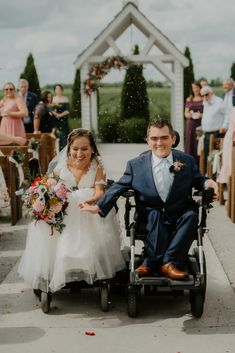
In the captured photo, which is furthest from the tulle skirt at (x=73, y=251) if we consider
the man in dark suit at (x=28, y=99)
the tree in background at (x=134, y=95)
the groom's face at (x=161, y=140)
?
the tree in background at (x=134, y=95)

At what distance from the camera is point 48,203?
209 inches

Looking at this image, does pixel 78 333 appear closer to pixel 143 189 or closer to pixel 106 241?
pixel 106 241

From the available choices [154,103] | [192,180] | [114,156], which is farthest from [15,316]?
[154,103]

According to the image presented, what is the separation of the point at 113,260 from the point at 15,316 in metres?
0.92

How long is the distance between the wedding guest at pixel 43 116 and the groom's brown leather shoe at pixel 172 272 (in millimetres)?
10125

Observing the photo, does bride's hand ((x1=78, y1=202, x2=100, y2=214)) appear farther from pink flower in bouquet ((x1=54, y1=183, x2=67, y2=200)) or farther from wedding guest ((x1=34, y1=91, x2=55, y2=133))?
wedding guest ((x1=34, y1=91, x2=55, y2=133))

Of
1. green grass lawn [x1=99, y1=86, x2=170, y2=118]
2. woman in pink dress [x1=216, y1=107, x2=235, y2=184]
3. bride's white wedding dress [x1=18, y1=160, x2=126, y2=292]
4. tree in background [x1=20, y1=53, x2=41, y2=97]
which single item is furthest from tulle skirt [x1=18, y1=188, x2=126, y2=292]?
tree in background [x1=20, y1=53, x2=41, y2=97]

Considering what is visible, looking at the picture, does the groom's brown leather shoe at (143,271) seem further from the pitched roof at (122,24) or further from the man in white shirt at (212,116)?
the pitched roof at (122,24)

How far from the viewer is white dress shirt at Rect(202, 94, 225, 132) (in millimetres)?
12812

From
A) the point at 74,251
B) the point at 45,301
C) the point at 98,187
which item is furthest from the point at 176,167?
the point at 45,301

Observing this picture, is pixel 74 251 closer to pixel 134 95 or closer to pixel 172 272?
pixel 172 272

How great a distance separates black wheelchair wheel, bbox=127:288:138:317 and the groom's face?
1.17 meters

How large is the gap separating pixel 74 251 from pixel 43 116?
9994mm

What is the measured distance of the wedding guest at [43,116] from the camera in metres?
14.9
